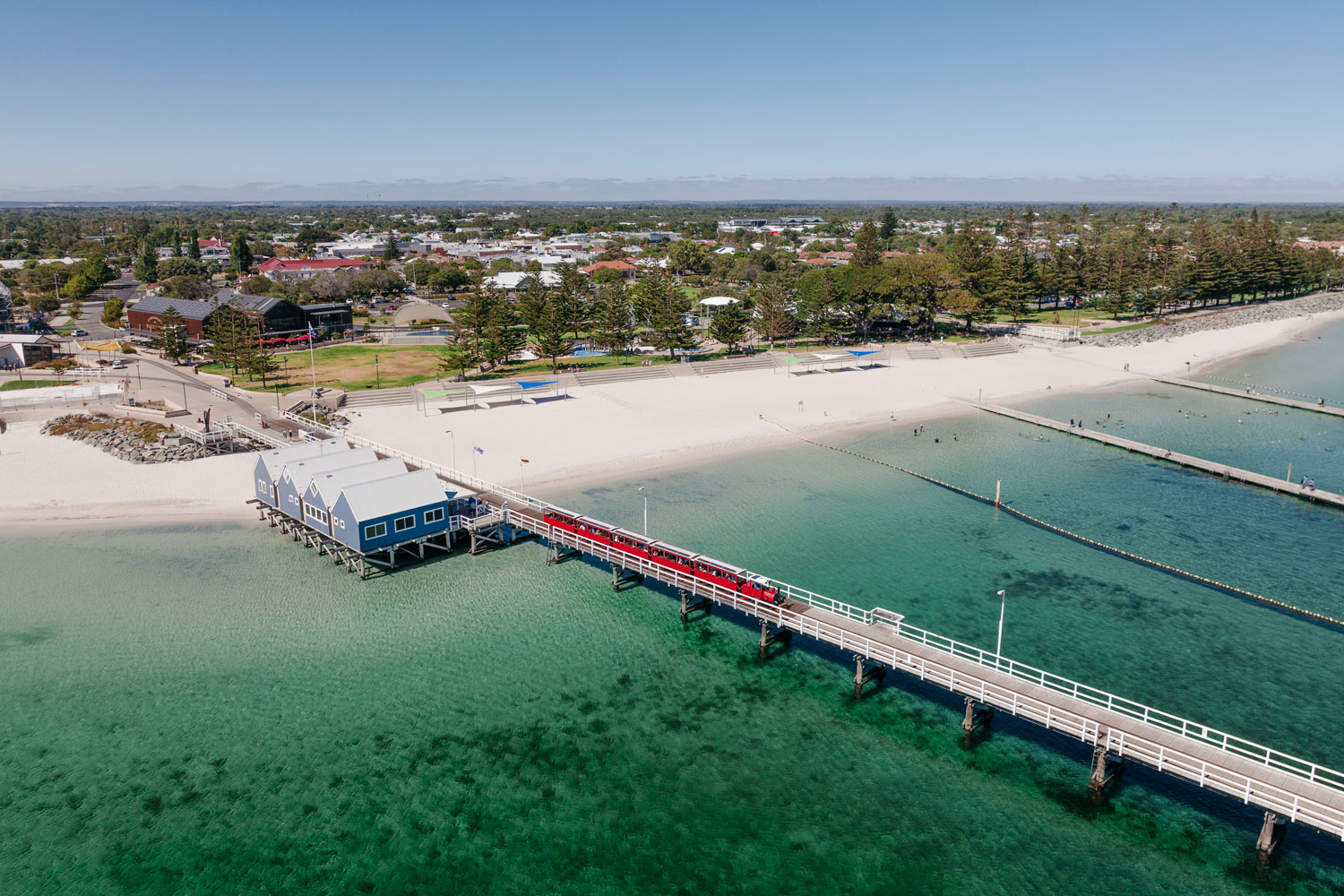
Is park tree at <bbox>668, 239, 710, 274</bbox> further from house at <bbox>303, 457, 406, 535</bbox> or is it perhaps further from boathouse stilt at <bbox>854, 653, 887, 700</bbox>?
boathouse stilt at <bbox>854, 653, 887, 700</bbox>

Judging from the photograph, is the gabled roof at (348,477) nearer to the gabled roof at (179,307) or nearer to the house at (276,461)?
the house at (276,461)

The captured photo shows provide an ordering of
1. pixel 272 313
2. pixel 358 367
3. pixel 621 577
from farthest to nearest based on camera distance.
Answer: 1. pixel 272 313
2. pixel 358 367
3. pixel 621 577

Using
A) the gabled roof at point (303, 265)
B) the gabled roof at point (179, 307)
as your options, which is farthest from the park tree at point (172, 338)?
the gabled roof at point (303, 265)

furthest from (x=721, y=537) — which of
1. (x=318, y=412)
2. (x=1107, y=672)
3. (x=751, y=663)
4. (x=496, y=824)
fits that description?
(x=318, y=412)

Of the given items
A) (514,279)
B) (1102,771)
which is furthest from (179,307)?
(1102,771)

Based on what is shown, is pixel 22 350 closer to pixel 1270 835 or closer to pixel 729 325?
pixel 729 325

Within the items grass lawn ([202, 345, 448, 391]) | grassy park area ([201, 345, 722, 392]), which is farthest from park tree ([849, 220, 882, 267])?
grass lawn ([202, 345, 448, 391])
